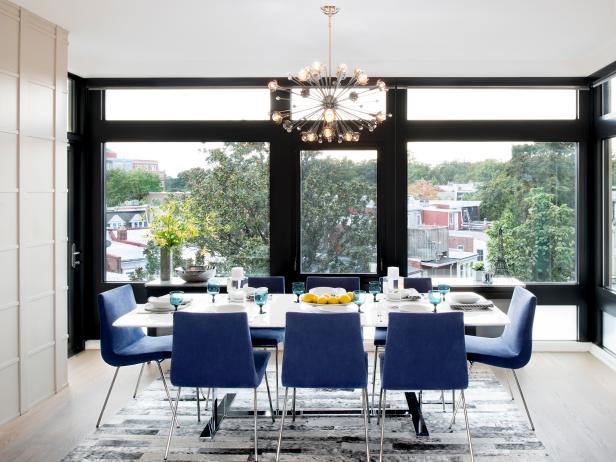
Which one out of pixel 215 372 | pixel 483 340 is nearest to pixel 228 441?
pixel 215 372

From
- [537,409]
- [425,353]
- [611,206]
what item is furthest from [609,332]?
[425,353]

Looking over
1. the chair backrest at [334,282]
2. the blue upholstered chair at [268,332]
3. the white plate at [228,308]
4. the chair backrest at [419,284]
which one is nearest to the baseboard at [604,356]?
the chair backrest at [419,284]

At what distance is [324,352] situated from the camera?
3133 millimetres

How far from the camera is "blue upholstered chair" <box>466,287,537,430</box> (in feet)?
11.6

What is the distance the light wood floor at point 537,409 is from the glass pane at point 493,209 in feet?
3.25

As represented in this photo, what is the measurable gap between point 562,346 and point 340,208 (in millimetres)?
2553

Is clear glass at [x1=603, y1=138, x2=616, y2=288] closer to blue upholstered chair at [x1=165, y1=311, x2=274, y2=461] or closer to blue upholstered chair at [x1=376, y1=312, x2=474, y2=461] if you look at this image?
blue upholstered chair at [x1=376, y1=312, x2=474, y2=461]

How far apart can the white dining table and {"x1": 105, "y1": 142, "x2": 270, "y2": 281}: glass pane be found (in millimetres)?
1289

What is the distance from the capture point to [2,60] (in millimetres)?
3631

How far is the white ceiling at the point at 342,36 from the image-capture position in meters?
3.79

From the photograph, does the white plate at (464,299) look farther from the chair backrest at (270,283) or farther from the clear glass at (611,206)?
the clear glass at (611,206)

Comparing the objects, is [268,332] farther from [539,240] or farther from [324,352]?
[539,240]

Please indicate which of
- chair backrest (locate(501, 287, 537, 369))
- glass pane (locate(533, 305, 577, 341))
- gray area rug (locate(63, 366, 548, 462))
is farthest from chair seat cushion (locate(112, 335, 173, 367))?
glass pane (locate(533, 305, 577, 341))

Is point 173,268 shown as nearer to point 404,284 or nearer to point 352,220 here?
point 352,220
